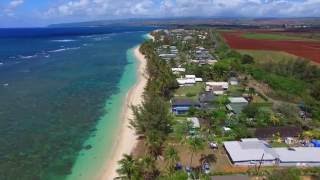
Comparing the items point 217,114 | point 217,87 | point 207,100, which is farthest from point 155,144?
point 217,87

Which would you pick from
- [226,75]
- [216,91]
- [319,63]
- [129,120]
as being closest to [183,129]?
[129,120]

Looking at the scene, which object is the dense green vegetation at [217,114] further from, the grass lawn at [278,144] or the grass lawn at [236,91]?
the grass lawn at [278,144]

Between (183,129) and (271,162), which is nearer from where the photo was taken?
(271,162)

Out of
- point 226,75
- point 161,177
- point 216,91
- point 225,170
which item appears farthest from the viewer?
point 226,75

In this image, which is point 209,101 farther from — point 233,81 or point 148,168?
point 148,168

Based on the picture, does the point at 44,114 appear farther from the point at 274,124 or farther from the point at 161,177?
the point at 274,124

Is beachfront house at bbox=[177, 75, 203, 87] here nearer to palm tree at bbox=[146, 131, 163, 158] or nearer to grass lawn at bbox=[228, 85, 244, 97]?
grass lawn at bbox=[228, 85, 244, 97]

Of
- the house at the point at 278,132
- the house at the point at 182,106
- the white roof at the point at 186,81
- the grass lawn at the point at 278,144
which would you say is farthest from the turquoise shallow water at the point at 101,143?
the grass lawn at the point at 278,144
